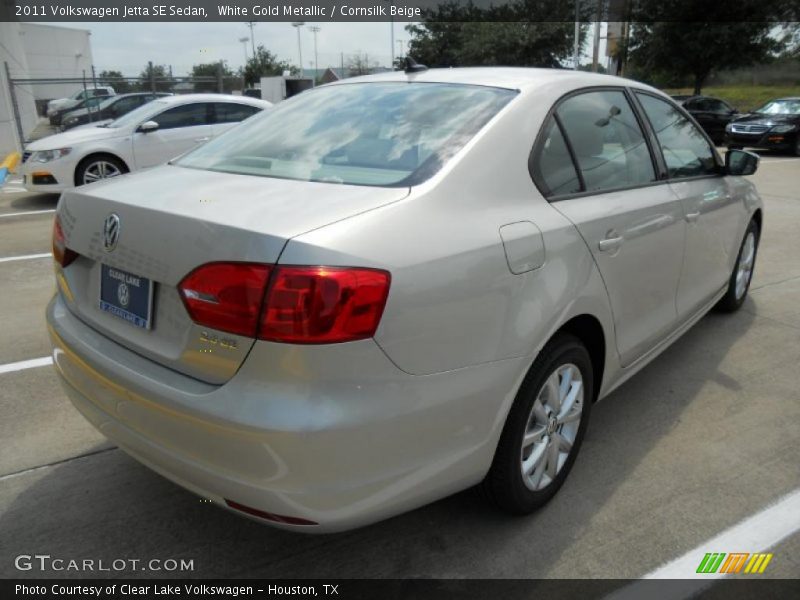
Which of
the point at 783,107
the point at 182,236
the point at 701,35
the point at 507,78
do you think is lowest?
the point at 783,107

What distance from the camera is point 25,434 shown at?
315cm

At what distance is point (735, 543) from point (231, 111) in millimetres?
9855

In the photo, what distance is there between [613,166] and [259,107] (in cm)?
893

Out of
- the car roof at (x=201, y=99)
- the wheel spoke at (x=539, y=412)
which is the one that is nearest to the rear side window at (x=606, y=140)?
the wheel spoke at (x=539, y=412)

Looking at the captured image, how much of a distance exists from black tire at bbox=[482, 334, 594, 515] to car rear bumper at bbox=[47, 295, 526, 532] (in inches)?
6.2

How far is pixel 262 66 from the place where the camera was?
174 ft

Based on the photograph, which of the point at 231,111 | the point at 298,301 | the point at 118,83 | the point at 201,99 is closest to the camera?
the point at 298,301

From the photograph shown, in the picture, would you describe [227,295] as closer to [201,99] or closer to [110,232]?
[110,232]

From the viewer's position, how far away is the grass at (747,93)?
124ft

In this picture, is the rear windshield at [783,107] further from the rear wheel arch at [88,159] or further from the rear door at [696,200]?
the rear wheel arch at [88,159]

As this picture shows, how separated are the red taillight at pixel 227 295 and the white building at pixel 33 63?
55.0 feet

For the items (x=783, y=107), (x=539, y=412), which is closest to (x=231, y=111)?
(x=539, y=412)

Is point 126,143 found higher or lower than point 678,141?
lower

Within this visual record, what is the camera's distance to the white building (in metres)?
16.0
